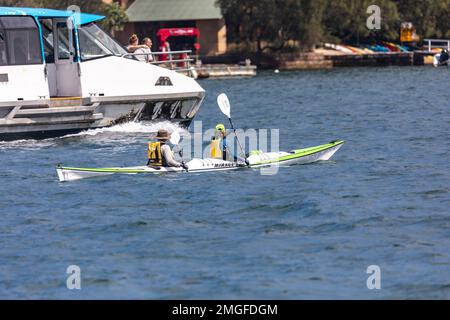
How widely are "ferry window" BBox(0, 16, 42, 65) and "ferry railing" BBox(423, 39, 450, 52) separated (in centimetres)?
6233

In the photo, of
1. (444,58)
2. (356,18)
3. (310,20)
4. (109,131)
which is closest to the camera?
(109,131)

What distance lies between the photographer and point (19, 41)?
28844mm

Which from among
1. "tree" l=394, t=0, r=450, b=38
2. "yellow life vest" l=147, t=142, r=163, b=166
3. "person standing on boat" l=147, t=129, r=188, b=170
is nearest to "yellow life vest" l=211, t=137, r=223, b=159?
"person standing on boat" l=147, t=129, r=188, b=170

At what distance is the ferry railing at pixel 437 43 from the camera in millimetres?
88575

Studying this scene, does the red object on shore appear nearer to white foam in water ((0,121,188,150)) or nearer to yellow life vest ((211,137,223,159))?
white foam in water ((0,121,188,150))

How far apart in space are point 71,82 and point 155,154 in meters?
8.16

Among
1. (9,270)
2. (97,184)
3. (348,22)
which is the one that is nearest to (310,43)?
(348,22)

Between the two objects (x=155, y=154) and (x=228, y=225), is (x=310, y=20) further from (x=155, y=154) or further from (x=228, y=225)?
(x=228, y=225)

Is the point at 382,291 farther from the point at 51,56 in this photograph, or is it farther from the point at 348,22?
the point at 348,22

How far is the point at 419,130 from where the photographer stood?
33469mm

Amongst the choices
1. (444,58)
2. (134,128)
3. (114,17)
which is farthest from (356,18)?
(134,128)

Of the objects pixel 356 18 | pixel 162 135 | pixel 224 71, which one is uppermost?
pixel 162 135

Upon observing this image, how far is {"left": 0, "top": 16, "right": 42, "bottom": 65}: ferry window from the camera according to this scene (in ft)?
93.9

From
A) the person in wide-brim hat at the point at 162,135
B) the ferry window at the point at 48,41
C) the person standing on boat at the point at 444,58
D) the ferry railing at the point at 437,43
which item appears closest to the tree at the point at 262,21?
the ferry railing at the point at 437,43
